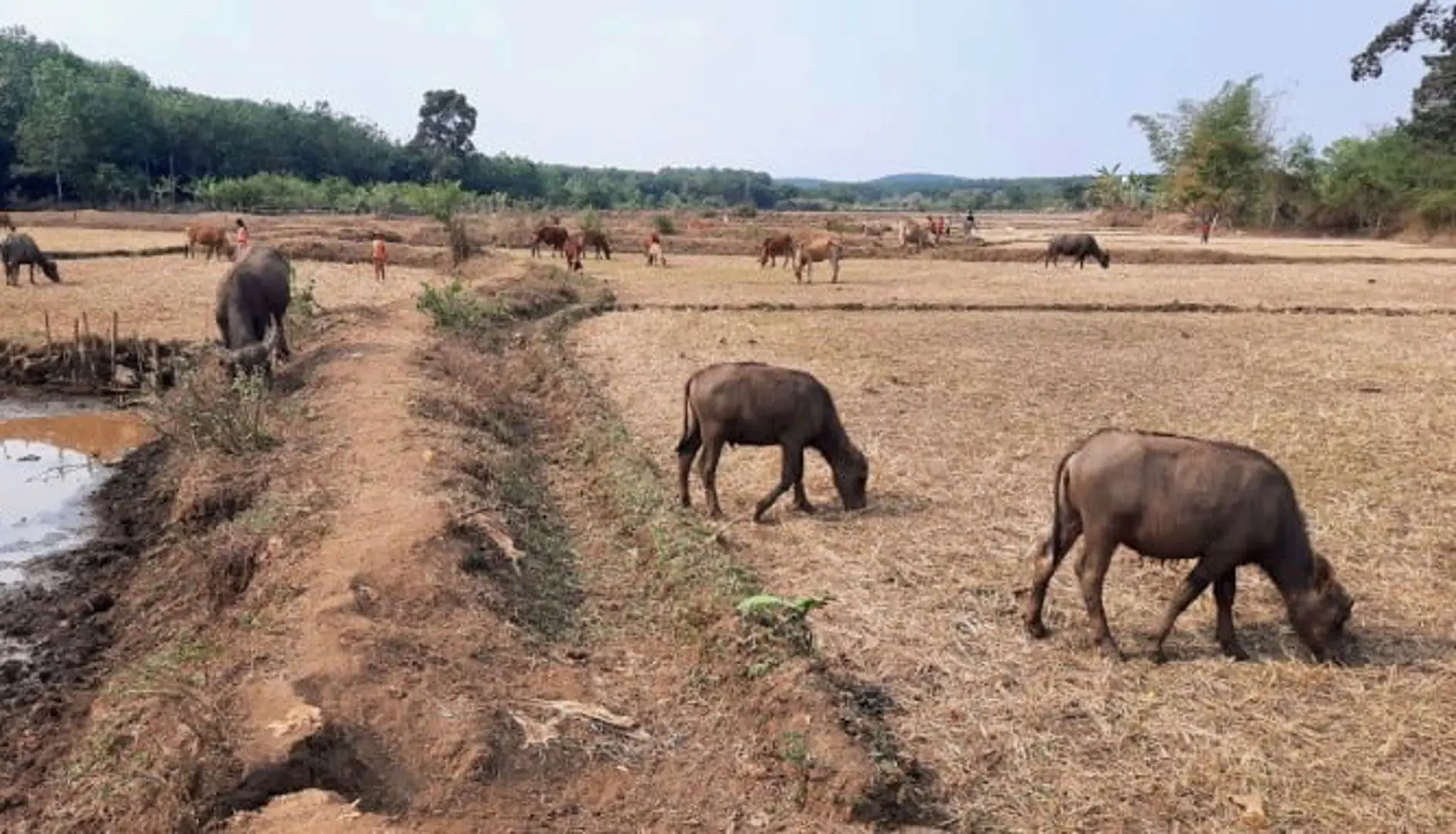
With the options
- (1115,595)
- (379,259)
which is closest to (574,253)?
(379,259)

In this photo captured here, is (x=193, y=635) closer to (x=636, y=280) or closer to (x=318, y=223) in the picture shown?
(x=636, y=280)

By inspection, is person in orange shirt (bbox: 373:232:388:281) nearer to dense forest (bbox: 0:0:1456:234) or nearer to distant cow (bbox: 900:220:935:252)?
dense forest (bbox: 0:0:1456:234)

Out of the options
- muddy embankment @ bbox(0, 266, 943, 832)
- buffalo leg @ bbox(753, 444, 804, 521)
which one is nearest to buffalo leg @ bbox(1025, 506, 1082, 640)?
muddy embankment @ bbox(0, 266, 943, 832)

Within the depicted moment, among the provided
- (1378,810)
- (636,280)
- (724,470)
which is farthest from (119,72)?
(1378,810)

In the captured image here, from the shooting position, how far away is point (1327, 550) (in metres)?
8.88

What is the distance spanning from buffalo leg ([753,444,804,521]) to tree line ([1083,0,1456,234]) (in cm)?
4789

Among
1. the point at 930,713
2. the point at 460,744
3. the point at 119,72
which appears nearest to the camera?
the point at 460,744

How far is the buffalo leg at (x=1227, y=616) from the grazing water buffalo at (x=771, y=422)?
3.41m

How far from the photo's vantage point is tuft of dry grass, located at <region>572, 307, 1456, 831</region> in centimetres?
564

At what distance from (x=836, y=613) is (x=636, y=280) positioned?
24.4 meters

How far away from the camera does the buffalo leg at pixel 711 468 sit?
388 inches

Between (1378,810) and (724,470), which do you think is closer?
(1378,810)

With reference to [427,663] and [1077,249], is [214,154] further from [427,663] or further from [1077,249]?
[427,663]

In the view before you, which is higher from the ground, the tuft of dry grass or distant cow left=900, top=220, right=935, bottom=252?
distant cow left=900, top=220, right=935, bottom=252
